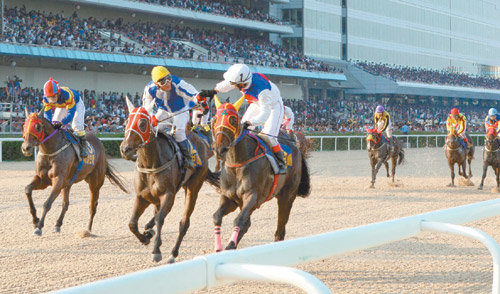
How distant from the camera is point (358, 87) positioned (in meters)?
45.7

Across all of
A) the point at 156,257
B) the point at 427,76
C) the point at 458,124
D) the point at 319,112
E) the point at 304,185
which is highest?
the point at 427,76

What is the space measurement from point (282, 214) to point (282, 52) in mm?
33768

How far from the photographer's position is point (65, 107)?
292 inches

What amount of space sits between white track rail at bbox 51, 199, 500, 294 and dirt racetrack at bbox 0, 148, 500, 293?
1.76 m

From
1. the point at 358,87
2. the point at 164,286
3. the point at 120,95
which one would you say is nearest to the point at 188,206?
the point at 164,286

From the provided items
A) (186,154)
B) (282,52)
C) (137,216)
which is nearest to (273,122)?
(186,154)

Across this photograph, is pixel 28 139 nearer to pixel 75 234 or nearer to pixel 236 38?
pixel 75 234

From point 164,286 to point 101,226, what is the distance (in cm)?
598

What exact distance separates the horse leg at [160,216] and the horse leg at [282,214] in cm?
93

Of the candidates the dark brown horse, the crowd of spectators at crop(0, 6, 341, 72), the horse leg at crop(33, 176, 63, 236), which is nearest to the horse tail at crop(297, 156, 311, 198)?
the horse leg at crop(33, 176, 63, 236)

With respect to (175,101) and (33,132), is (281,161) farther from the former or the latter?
(33,132)

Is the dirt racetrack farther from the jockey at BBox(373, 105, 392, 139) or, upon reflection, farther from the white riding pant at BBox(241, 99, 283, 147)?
the jockey at BBox(373, 105, 392, 139)

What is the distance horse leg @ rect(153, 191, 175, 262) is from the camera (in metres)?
5.09

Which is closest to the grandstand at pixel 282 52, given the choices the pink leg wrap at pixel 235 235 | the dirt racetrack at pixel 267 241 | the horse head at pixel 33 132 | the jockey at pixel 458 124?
the dirt racetrack at pixel 267 241
